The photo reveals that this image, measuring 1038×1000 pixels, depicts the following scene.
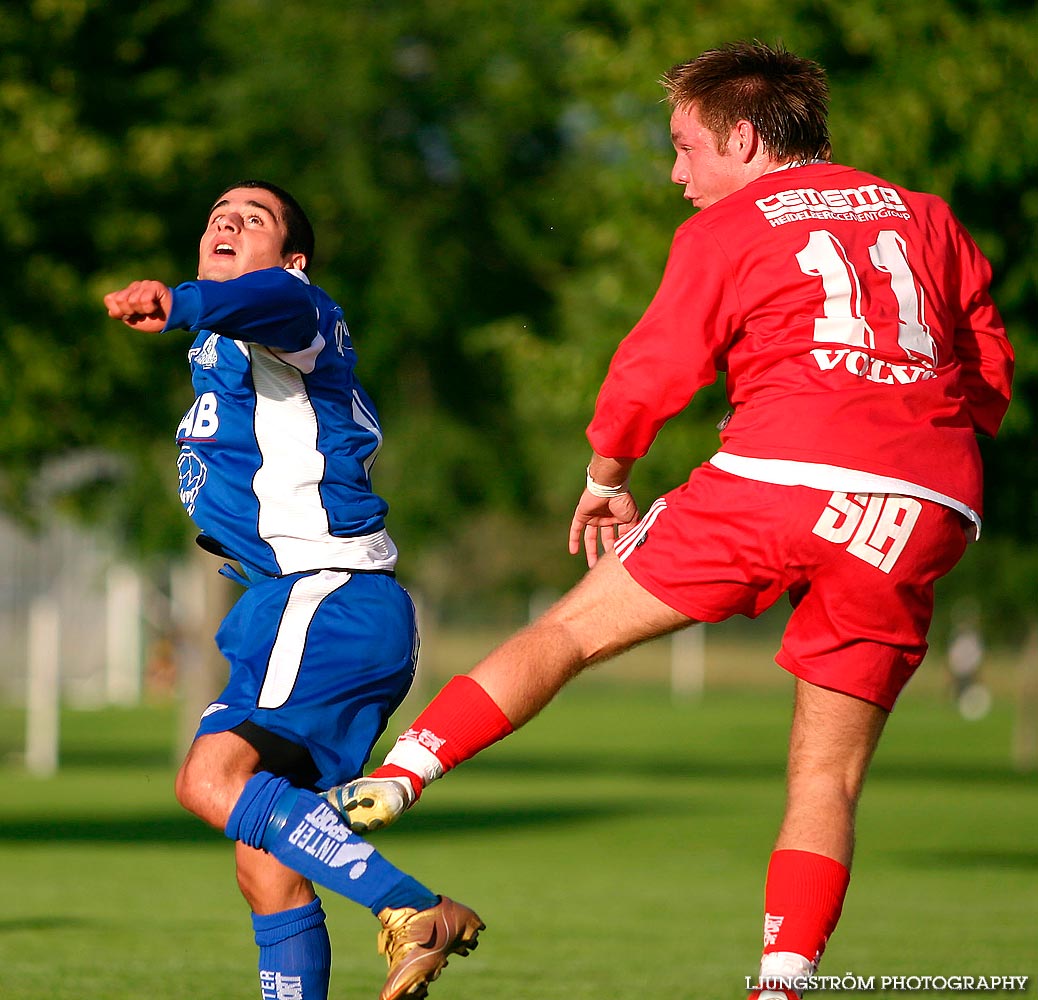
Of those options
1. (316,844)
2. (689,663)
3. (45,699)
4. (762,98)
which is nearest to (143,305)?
(316,844)

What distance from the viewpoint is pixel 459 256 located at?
29.4 meters

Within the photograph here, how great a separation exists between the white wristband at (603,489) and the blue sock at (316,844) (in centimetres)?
112

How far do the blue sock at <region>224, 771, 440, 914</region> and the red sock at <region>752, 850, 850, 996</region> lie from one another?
0.89 meters

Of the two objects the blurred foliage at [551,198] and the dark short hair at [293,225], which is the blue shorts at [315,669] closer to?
the dark short hair at [293,225]

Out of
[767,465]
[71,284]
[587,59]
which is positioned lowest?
[767,465]

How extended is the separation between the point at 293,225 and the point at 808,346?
1.63m

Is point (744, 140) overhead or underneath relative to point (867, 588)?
overhead

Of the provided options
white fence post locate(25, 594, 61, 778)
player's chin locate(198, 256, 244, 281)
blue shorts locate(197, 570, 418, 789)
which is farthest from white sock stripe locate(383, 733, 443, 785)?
white fence post locate(25, 594, 61, 778)

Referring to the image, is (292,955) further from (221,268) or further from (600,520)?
(221,268)

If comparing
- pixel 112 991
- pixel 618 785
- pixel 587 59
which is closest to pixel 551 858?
pixel 587 59

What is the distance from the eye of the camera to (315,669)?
17.4 feet

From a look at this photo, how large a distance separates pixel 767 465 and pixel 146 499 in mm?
24398

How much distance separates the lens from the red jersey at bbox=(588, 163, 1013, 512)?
4.91 meters

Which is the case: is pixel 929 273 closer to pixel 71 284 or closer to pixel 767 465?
pixel 767 465
